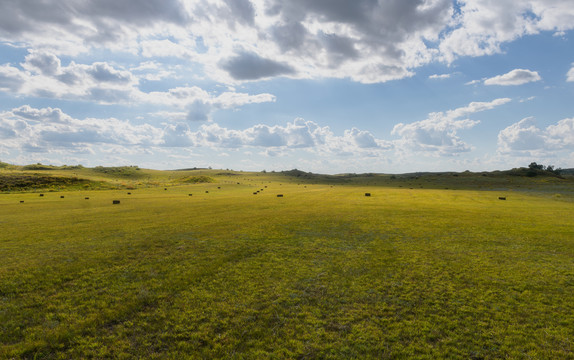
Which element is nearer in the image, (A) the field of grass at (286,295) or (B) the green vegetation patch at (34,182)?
(A) the field of grass at (286,295)

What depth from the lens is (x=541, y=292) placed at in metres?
12.0

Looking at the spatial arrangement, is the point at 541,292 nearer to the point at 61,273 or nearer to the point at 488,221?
the point at 488,221

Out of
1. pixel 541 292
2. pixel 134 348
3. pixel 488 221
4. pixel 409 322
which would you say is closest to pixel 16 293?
pixel 134 348

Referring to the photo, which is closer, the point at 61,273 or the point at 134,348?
the point at 134,348

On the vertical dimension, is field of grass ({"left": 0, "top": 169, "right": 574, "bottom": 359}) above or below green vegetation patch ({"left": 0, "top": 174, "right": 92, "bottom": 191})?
below

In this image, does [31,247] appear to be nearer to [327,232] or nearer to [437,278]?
[327,232]

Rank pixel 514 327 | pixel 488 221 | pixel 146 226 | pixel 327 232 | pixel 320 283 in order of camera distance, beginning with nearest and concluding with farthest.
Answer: pixel 514 327 → pixel 320 283 → pixel 327 232 → pixel 146 226 → pixel 488 221

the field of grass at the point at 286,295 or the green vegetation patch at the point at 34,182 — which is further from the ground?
the green vegetation patch at the point at 34,182

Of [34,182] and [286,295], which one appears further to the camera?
[34,182]

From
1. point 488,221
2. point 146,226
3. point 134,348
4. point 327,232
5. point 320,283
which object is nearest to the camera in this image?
point 134,348

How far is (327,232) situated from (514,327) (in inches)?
590

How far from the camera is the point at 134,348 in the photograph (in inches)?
329

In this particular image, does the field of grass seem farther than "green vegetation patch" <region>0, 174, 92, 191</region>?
No

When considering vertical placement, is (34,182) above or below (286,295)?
above
